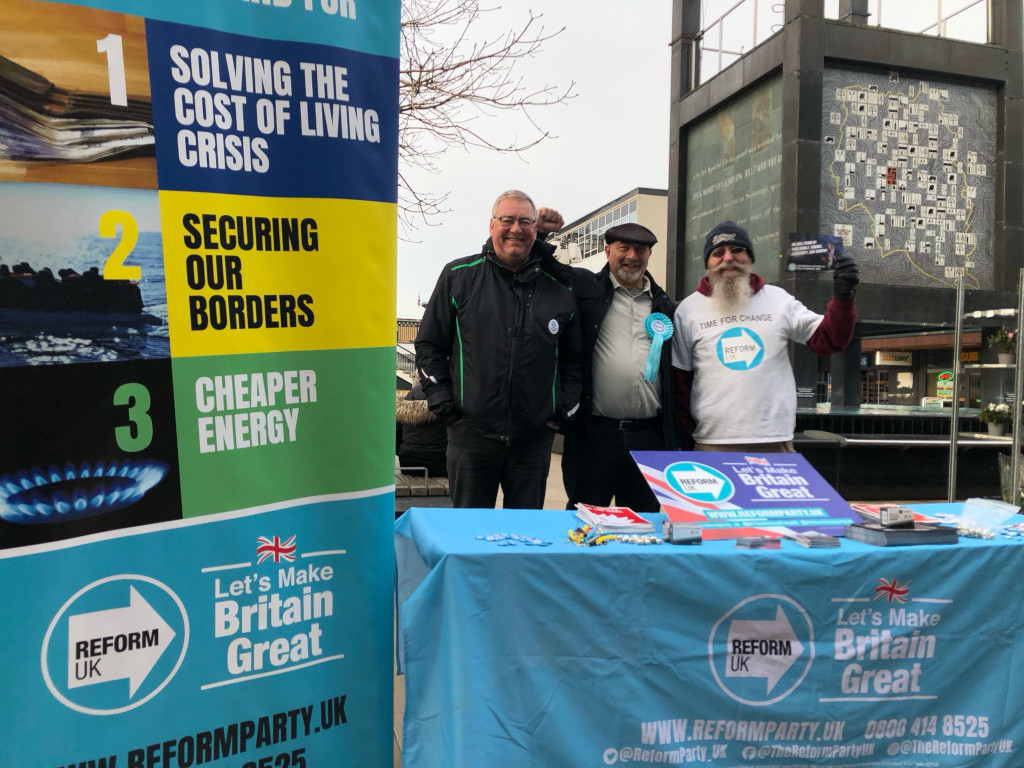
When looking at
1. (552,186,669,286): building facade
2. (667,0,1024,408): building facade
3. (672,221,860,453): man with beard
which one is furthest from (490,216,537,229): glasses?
(552,186,669,286): building facade

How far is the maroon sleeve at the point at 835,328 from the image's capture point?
2.99m

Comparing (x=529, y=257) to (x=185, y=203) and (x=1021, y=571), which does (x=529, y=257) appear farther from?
(x=1021, y=571)

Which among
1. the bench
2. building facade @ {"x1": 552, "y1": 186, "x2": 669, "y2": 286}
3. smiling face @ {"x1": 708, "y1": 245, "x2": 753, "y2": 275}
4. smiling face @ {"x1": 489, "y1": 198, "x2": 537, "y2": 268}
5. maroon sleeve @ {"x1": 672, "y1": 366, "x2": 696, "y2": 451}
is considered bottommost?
the bench

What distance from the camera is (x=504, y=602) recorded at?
1918 mm

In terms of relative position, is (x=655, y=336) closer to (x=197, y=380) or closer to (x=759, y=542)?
(x=759, y=542)

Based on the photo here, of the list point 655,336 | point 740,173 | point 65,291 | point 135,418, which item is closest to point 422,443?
point 655,336

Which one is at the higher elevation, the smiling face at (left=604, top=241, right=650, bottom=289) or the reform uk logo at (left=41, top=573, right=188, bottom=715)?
the smiling face at (left=604, top=241, right=650, bottom=289)

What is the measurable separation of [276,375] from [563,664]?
40.9 inches

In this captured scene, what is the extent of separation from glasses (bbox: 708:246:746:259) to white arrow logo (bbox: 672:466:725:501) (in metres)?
1.02

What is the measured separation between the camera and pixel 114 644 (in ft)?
5.74

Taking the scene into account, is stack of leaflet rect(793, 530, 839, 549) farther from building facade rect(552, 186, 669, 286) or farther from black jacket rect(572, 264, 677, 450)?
building facade rect(552, 186, 669, 286)

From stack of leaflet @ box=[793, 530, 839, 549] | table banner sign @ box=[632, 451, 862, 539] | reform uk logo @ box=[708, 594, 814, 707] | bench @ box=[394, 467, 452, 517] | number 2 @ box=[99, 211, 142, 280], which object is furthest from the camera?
bench @ box=[394, 467, 452, 517]

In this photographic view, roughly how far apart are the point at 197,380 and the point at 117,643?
0.63 metres

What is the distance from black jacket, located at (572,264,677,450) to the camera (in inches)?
124
